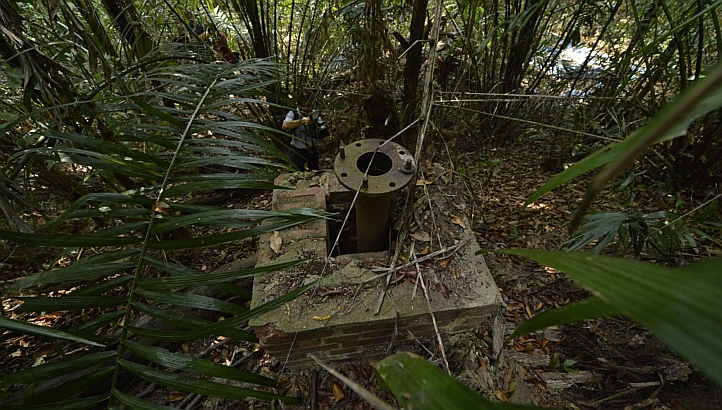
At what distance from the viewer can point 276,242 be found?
1.89 metres

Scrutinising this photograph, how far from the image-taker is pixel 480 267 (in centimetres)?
177

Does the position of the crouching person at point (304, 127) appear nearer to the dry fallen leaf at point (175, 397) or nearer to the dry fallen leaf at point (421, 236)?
the dry fallen leaf at point (421, 236)

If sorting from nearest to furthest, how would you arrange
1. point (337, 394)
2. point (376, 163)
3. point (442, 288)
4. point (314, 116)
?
point (442, 288)
point (376, 163)
point (337, 394)
point (314, 116)

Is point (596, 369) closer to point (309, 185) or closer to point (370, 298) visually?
point (370, 298)

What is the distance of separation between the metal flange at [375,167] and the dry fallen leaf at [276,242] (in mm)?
639

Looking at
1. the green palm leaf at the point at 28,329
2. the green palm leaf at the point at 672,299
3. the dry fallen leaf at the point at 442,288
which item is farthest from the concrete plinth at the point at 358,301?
the green palm leaf at the point at 672,299

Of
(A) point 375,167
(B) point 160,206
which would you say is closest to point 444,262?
(A) point 375,167

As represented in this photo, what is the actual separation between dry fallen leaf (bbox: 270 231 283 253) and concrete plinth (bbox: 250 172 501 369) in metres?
0.03

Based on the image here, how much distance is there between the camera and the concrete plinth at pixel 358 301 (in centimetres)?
155

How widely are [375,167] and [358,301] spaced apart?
0.75 metres

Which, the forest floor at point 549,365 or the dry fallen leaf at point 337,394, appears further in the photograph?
the dry fallen leaf at point 337,394

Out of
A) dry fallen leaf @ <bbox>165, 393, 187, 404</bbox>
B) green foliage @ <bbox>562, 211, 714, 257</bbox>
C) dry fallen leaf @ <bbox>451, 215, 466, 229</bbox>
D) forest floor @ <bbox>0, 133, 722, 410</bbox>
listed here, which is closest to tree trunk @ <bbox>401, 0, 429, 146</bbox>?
forest floor @ <bbox>0, 133, 722, 410</bbox>

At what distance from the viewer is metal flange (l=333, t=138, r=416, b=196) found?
1.47m

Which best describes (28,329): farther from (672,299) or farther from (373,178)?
(373,178)
